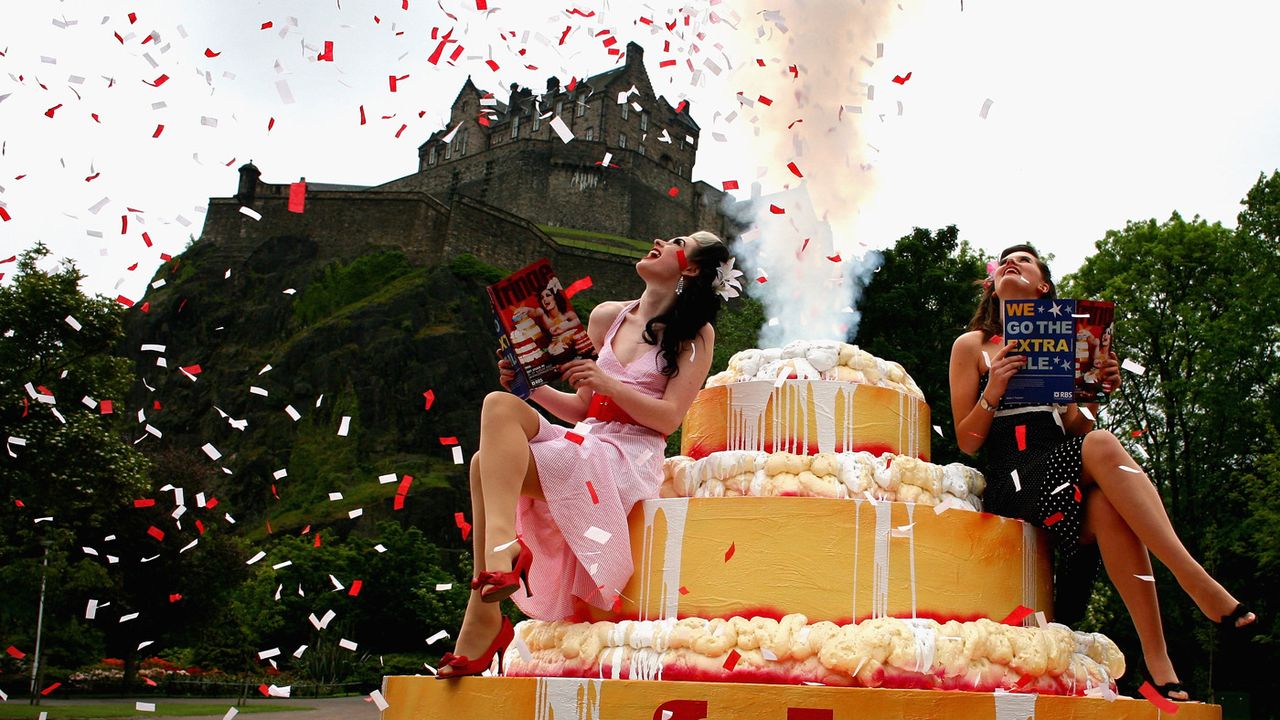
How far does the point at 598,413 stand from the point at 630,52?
7404cm

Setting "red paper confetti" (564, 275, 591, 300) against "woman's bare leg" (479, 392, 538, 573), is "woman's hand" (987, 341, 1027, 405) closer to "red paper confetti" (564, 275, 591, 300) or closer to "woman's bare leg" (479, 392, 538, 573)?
"red paper confetti" (564, 275, 591, 300)

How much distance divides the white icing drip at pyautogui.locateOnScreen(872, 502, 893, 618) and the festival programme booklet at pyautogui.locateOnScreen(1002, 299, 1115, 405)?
813 mm

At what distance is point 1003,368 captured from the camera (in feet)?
15.1

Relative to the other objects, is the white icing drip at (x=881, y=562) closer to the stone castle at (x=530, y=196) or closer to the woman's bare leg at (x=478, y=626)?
the woman's bare leg at (x=478, y=626)

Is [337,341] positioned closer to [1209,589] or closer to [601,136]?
[601,136]

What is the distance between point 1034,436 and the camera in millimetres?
4730

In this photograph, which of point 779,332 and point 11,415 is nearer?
point 779,332

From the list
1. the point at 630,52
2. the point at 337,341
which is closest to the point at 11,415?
the point at 337,341

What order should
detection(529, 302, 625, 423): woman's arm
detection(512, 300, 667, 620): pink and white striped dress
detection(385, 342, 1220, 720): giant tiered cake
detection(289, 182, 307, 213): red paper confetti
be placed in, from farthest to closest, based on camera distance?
detection(289, 182, 307, 213): red paper confetti, detection(529, 302, 625, 423): woman's arm, detection(512, 300, 667, 620): pink and white striped dress, detection(385, 342, 1220, 720): giant tiered cake

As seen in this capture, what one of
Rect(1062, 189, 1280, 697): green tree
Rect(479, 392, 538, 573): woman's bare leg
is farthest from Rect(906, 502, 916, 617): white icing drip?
Rect(1062, 189, 1280, 697): green tree

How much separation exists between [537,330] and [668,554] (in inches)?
43.3

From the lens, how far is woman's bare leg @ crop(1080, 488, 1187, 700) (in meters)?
4.47

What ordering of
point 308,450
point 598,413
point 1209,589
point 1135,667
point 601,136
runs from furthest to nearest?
point 601,136, point 308,450, point 1135,667, point 598,413, point 1209,589

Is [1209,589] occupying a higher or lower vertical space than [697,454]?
lower
